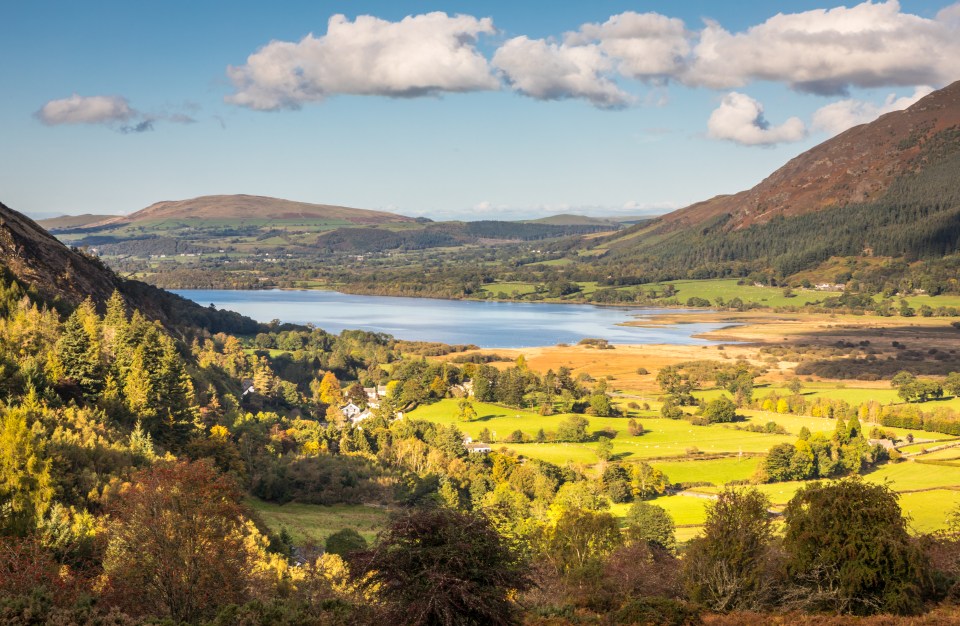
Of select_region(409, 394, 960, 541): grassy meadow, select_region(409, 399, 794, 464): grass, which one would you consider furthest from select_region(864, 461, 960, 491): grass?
select_region(409, 399, 794, 464): grass

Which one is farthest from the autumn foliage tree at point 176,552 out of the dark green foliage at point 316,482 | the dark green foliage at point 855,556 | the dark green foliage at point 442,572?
the dark green foliage at point 316,482

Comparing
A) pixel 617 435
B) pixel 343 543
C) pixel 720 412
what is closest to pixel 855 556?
pixel 343 543

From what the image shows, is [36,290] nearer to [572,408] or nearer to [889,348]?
[572,408]

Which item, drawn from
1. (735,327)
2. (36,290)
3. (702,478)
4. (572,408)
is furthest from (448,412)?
(735,327)

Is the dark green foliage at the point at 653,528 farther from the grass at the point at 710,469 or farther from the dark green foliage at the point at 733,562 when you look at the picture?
the grass at the point at 710,469

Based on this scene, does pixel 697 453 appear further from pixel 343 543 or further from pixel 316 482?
pixel 343 543

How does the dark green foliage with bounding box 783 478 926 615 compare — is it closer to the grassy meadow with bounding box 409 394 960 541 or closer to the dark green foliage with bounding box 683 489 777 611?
the dark green foliage with bounding box 683 489 777 611

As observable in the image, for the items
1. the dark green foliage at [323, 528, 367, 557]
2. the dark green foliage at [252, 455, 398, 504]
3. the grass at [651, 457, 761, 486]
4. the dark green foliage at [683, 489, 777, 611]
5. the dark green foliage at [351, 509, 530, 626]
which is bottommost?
the grass at [651, 457, 761, 486]
